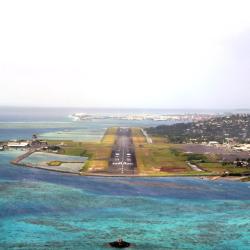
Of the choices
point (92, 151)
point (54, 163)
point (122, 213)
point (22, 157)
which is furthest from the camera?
point (92, 151)

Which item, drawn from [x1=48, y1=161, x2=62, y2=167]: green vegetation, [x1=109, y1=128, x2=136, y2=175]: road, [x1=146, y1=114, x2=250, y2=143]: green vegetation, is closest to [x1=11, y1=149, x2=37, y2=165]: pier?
[x1=48, y1=161, x2=62, y2=167]: green vegetation

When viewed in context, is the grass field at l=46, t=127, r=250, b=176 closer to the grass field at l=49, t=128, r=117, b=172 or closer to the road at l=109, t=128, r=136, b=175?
the grass field at l=49, t=128, r=117, b=172

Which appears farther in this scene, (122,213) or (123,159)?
(123,159)

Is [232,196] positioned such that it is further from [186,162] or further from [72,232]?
[186,162]

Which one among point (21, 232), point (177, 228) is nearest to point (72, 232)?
point (21, 232)

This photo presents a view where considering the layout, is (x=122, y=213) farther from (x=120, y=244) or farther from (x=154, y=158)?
(x=154, y=158)

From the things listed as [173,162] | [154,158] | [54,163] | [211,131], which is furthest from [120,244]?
[211,131]

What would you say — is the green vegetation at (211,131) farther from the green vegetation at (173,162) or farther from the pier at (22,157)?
the pier at (22,157)
